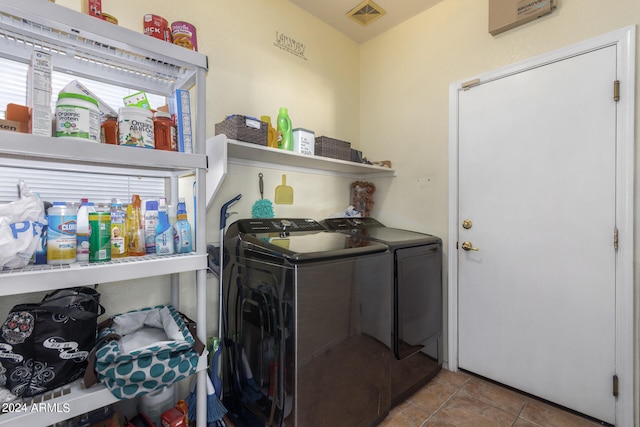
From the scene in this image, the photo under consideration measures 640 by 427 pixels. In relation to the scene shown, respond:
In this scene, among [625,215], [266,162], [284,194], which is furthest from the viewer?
[284,194]

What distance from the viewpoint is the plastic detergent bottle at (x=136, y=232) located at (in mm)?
1282

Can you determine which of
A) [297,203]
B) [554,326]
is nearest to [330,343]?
[297,203]

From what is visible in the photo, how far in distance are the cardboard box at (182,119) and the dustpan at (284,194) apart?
980 mm

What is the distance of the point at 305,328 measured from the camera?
132 cm

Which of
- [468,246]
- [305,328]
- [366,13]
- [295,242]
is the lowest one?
[305,328]

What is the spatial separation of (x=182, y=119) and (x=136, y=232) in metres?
0.54

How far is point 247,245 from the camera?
1585mm

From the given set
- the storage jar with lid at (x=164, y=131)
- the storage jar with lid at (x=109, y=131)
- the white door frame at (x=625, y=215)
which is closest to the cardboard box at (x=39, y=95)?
the storage jar with lid at (x=109, y=131)

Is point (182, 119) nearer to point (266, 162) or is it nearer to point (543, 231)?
point (266, 162)

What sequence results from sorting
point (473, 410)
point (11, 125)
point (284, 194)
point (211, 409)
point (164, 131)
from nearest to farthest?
point (11, 125) < point (164, 131) < point (211, 409) < point (473, 410) < point (284, 194)

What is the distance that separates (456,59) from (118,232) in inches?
101

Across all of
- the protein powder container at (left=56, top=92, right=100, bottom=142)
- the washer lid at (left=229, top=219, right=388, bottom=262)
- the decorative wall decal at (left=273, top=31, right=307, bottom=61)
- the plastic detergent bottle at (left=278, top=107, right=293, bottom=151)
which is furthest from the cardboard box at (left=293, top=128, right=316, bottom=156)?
the protein powder container at (left=56, top=92, right=100, bottom=142)

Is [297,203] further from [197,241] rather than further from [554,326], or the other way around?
[554,326]

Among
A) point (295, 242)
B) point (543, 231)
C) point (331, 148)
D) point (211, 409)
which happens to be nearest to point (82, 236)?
point (295, 242)
